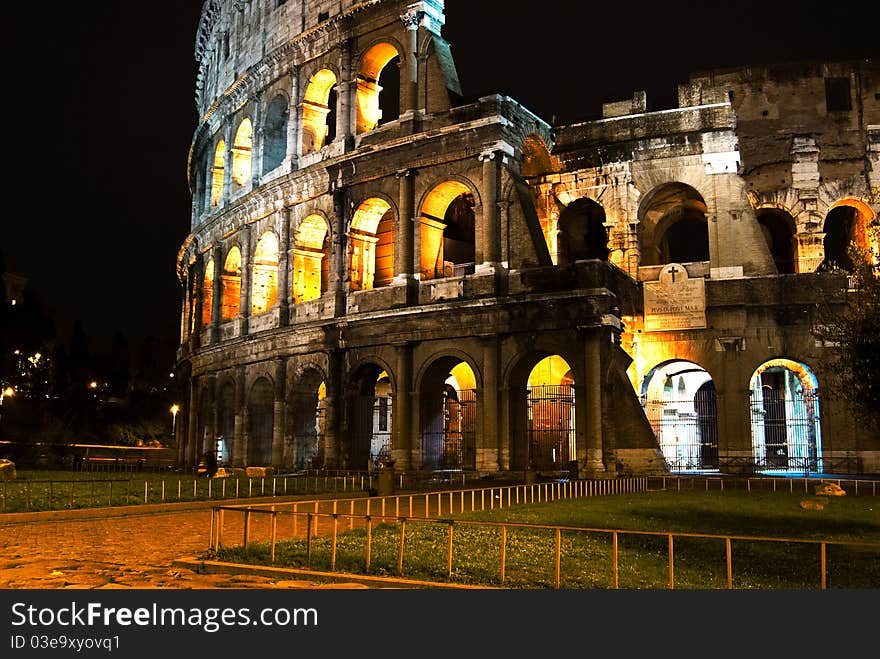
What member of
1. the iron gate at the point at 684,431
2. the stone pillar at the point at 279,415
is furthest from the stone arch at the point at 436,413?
the iron gate at the point at 684,431

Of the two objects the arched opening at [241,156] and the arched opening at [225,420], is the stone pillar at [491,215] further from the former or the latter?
the arched opening at [241,156]

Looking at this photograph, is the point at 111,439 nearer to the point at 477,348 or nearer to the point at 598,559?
the point at 477,348

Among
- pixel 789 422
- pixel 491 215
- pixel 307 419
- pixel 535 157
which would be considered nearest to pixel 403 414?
→ pixel 307 419

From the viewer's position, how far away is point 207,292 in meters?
32.8

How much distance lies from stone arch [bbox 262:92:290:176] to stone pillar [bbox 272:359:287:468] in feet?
22.8

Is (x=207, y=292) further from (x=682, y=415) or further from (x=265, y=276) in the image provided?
(x=682, y=415)

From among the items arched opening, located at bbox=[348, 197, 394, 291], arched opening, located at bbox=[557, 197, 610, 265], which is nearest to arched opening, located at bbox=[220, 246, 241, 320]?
arched opening, located at bbox=[348, 197, 394, 291]

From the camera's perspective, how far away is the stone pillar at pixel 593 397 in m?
20.6

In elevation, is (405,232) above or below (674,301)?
above

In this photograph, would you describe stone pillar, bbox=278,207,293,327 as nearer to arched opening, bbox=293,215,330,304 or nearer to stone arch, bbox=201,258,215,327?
arched opening, bbox=293,215,330,304

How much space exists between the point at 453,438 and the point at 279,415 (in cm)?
569

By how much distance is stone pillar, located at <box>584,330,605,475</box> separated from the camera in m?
20.6

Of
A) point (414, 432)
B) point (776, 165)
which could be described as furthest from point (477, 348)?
point (776, 165)

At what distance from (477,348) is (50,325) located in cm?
2925
